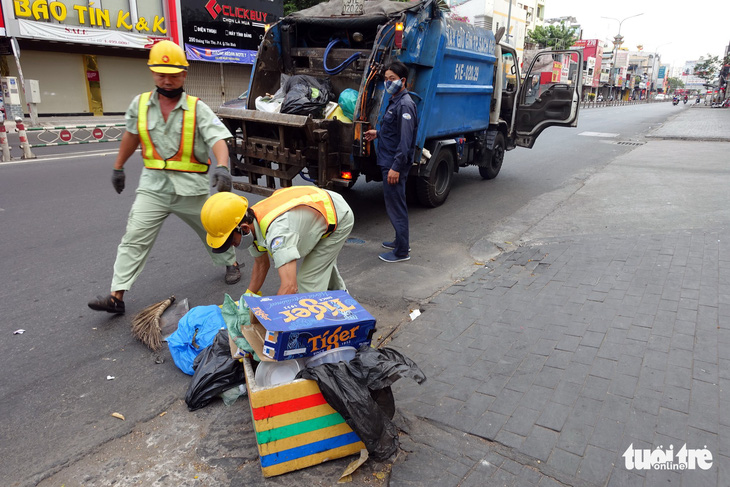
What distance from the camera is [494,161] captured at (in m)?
8.97

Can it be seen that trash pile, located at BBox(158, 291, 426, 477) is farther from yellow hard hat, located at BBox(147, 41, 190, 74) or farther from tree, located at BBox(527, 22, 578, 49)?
tree, located at BBox(527, 22, 578, 49)

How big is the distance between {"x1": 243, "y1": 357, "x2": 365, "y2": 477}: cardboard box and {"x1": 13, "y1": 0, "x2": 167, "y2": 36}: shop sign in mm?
18140

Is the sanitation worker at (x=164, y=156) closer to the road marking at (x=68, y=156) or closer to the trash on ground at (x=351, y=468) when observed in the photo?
the trash on ground at (x=351, y=468)

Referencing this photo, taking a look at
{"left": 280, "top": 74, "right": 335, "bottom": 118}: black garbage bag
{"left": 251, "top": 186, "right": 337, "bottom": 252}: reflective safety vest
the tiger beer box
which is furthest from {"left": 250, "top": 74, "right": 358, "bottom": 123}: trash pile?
the tiger beer box

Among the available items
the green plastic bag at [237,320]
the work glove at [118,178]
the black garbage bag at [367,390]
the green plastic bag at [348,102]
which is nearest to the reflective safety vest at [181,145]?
the work glove at [118,178]

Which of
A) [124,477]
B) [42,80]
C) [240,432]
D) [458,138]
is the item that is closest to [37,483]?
[124,477]

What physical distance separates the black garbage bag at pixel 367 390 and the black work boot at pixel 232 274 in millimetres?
2263

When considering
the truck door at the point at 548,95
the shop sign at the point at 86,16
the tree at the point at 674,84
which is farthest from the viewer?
the tree at the point at 674,84

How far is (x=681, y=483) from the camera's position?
6.92ft

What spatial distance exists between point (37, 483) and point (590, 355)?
116 inches

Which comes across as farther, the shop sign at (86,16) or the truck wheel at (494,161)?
the shop sign at (86,16)

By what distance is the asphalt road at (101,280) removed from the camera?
257 centimetres

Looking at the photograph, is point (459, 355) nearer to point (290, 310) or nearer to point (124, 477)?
point (290, 310)

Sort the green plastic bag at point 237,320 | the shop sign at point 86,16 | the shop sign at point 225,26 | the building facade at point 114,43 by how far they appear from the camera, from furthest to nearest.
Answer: the shop sign at point 225,26
the building facade at point 114,43
the shop sign at point 86,16
the green plastic bag at point 237,320
